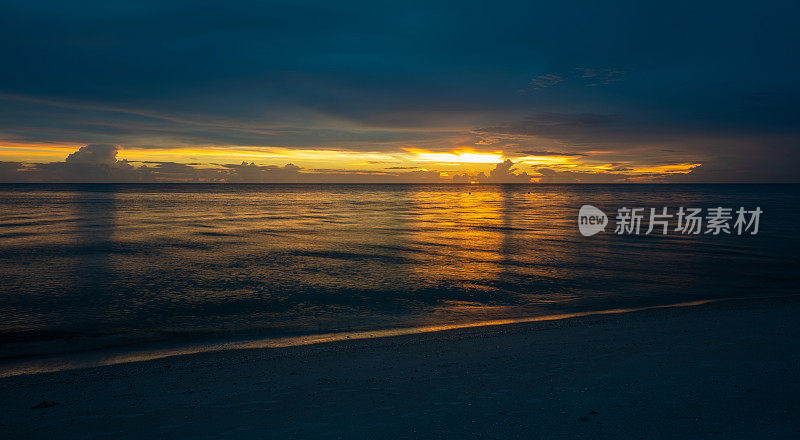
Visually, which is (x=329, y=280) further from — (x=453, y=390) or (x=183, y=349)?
(x=453, y=390)

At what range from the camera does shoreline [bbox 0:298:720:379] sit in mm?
9484

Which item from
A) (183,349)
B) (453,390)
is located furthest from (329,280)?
(453,390)

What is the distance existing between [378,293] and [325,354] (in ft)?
23.3

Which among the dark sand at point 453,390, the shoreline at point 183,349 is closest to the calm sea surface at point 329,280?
the shoreline at point 183,349

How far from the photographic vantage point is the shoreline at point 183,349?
9484 millimetres

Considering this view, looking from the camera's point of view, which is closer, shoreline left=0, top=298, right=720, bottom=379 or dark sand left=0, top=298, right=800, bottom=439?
dark sand left=0, top=298, right=800, bottom=439

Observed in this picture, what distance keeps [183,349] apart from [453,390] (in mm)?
6844

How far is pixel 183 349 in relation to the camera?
417 inches

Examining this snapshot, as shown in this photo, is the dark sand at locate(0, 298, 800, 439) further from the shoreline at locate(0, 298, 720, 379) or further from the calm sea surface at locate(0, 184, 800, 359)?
the calm sea surface at locate(0, 184, 800, 359)

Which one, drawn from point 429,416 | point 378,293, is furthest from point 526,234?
point 429,416

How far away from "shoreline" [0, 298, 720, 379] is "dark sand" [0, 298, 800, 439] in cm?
55

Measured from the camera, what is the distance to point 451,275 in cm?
1959

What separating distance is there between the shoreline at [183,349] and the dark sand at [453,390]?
1.80 ft

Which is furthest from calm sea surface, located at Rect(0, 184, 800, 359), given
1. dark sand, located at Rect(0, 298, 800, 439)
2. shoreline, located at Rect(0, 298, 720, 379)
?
dark sand, located at Rect(0, 298, 800, 439)
